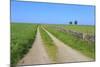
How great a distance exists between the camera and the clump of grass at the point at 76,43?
9.00 feet

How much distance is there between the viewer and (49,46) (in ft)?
8.81

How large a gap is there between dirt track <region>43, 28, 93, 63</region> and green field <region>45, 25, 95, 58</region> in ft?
0.16

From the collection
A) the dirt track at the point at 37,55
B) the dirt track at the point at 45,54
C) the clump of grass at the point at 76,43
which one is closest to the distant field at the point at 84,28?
the clump of grass at the point at 76,43

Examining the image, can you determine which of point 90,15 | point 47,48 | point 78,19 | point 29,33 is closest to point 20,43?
point 29,33

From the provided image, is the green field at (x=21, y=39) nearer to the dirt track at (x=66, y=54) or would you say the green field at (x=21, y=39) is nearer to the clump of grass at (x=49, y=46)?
the clump of grass at (x=49, y=46)

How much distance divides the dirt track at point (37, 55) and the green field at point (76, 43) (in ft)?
0.72

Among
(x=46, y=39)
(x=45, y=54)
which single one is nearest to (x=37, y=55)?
(x=45, y=54)

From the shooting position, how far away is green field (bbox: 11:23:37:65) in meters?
2.50

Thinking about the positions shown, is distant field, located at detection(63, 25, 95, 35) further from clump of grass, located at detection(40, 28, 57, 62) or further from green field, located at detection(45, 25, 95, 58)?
clump of grass, located at detection(40, 28, 57, 62)

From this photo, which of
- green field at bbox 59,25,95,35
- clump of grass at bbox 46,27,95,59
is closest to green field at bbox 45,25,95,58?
clump of grass at bbox 46,27,95,59

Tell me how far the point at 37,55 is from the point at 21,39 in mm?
276

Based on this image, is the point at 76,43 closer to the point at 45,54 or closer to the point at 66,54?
the point at 66,54
